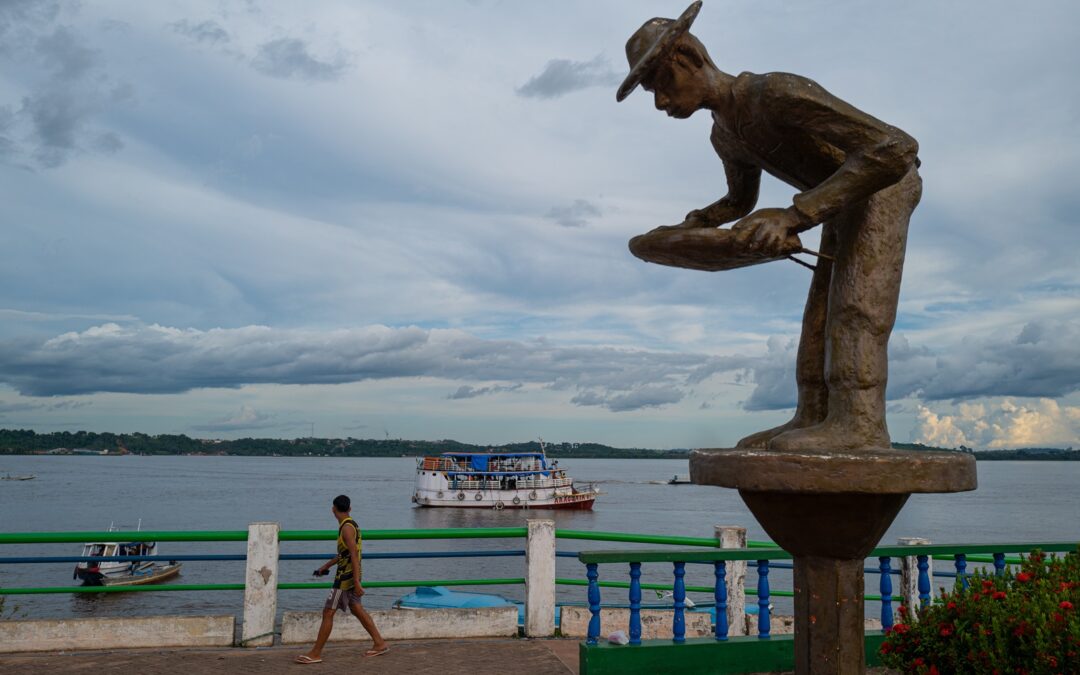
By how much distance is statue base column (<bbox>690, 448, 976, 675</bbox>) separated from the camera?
3.72 m

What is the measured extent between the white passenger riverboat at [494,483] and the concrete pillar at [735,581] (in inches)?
2073

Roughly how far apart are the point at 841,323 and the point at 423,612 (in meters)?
5.96

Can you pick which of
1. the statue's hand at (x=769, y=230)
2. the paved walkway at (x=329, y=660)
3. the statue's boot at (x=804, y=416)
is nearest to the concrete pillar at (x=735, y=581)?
the paved walkway at (x=329, y=660)

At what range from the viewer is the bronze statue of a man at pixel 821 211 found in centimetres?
405

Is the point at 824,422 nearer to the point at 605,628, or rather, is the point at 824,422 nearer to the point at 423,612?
the point at 423,612

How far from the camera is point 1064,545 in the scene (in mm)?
7297

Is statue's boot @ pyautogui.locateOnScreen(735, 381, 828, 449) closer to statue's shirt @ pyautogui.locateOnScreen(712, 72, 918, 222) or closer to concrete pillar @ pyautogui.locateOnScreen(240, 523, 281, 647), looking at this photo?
statue's shirt @ pyautogui.locateOnScreen(712, 72, 918, 222)

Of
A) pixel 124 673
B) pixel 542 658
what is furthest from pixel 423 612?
pixel 124 673

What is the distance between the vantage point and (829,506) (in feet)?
13.0

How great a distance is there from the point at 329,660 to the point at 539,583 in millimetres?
2234

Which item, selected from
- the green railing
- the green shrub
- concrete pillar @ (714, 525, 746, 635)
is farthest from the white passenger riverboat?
the green shrub

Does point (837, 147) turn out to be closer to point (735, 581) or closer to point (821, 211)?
point (821, 211)

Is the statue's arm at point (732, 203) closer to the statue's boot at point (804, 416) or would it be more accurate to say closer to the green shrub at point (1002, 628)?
the statue's boot at point (804, 416)

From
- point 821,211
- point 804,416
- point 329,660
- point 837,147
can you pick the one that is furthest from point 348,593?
point 837,147
